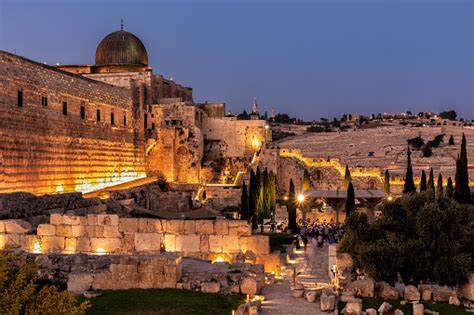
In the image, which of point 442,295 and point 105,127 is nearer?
point 442,295

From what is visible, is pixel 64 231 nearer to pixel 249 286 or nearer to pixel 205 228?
pixel 205 228

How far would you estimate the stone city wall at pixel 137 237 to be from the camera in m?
16.0

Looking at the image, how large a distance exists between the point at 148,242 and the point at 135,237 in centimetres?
47

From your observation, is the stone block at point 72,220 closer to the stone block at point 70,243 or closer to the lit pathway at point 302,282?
the stone block at point 70,243

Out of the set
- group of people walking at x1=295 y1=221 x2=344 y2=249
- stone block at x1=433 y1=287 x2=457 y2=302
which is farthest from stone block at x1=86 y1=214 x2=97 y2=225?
stone block at x1=433 y1=287 x2=457 y2=302

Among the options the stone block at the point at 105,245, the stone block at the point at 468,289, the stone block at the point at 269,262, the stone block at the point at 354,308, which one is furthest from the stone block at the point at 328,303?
the stone block at the point at 105,245

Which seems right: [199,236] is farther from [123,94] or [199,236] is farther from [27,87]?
[123,94]

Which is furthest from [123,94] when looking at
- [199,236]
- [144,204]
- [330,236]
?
[199,236]

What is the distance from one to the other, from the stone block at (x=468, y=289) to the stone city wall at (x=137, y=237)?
543 centimetres

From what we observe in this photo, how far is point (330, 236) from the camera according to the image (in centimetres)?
2448

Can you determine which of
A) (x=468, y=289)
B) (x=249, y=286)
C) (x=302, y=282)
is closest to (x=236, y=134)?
(x=302, y=282)

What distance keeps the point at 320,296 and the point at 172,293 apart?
327cm

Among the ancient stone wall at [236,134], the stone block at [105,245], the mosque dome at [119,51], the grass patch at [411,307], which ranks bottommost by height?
the grass patch at [411,307]

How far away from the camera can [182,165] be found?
45250 millimetres
